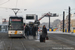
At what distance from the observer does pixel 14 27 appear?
24.5 m

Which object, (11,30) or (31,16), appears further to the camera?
(31,16)

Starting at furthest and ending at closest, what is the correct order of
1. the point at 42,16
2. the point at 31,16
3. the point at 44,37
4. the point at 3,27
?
1. the point at 42,16
2. the point at 3,27
3. the point at 31,16
4. the point at 44,37

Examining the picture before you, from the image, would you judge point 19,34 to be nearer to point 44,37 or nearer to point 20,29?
point 20,29

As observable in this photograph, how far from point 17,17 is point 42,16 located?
4240 cm

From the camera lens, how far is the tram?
24.1 meters

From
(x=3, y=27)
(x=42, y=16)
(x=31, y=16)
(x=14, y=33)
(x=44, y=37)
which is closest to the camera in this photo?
(x=44, y=37)

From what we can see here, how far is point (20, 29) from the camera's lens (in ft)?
80.2

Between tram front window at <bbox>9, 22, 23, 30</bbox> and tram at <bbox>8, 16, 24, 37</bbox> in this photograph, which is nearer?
tram at <bbox>8, 16, 24, 37</bbox>

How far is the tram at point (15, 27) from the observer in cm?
2408

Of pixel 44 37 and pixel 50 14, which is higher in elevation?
pixel 50 14

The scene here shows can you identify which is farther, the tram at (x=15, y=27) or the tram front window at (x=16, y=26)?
the tram front window at (x=16, y=26)

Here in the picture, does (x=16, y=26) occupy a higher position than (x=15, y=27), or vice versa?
(x=16, y=26)

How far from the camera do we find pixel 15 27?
80.4ft

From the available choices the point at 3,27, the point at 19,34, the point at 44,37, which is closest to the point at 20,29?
the point at 19,34
